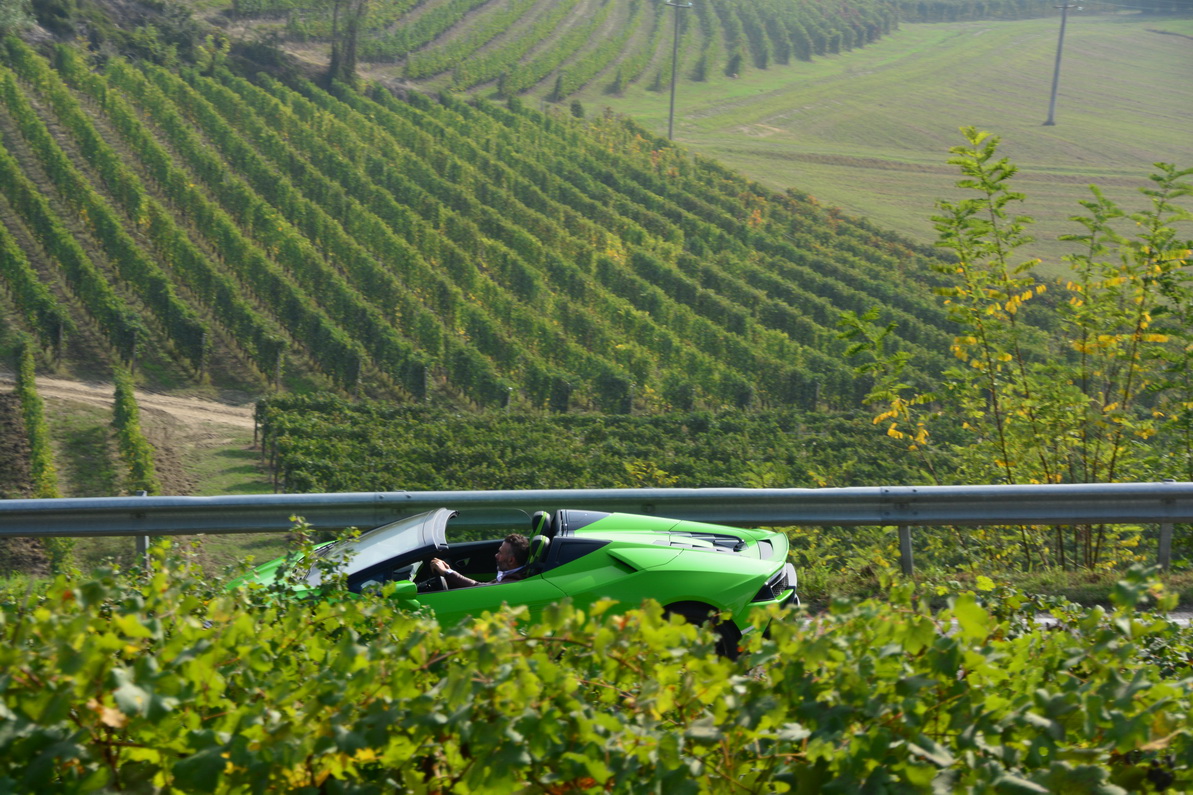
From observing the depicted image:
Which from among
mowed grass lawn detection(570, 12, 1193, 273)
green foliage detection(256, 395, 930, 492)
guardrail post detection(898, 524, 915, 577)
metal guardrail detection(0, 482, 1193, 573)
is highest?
mowed grass lawn detection(570, 12, 1193, 273)

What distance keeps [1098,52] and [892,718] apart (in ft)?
296

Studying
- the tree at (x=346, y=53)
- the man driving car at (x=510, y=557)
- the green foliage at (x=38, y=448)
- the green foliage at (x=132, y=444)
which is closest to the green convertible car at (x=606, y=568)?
the man driving car at (x=510, y=557)

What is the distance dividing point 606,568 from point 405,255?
81.3 ft

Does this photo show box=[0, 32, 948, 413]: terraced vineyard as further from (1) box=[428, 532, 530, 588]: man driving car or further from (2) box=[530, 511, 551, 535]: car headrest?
(1) box=[428, 532, 530, 588]: man driving car

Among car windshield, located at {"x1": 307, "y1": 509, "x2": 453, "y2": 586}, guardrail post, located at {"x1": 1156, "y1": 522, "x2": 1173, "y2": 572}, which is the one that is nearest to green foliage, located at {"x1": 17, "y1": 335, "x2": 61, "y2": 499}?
car windshield, located at {"x1": 307, "y1": 509, "x2": 453, "y2": 586}

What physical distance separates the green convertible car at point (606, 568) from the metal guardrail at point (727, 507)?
52 cm

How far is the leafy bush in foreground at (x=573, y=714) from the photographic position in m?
2.26

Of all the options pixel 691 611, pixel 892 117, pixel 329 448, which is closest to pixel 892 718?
pixel 691 611

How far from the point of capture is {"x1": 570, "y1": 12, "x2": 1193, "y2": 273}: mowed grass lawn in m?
46.9

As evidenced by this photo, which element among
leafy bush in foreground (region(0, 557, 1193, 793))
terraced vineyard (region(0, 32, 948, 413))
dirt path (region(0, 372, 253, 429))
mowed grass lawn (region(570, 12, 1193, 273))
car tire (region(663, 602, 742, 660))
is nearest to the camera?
leafy bush in foreground (region(0, 557, 1193, 793))

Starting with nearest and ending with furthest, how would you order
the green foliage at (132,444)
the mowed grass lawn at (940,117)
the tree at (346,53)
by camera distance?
the green foliage at (132,444)
the tree at (346,53)
the mowed grass lawn at (940,117)

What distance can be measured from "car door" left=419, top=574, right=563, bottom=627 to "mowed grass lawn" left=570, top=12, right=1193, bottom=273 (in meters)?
36.0

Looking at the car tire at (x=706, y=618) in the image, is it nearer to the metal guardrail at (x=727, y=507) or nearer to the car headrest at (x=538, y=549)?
the car headrest at (x=538, y=549)

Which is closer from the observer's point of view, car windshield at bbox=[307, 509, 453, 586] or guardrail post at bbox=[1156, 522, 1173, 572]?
car windshield at bbox=[307, 509, 453, 586]
